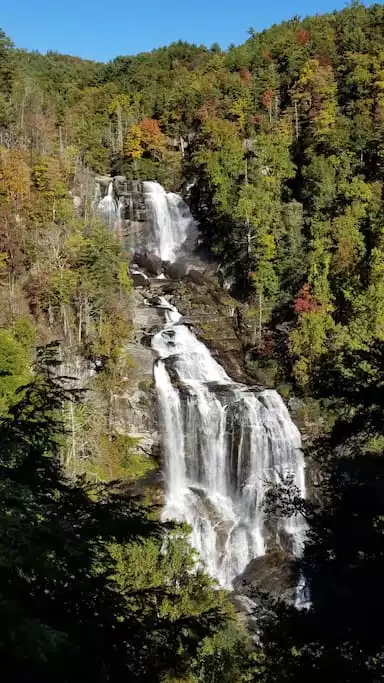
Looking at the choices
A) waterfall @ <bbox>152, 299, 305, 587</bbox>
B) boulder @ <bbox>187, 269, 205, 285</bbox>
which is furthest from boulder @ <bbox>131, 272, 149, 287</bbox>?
waterfall @ <bbox>152, 299, 305, 587</bbox>

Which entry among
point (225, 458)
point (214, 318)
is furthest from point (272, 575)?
point (214, 318)

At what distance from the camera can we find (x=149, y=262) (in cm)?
4103

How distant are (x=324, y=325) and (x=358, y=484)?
79.9 feet

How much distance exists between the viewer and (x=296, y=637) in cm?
500

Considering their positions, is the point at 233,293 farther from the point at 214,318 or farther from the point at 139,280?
the point at 139,280

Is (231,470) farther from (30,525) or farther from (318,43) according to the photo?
(318,43)

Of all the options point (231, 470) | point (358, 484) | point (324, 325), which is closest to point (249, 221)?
point (324, 325)

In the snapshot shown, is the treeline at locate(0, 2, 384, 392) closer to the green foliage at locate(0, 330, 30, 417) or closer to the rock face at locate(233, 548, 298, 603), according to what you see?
the rock face at locate(233, 548, 298, 603)

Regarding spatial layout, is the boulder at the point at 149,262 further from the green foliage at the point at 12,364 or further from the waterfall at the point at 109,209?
the green foliage at the point at 12,364

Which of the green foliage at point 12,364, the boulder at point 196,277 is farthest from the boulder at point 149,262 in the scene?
the green foliage at point 12,364

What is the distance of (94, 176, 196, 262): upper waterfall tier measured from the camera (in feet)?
139

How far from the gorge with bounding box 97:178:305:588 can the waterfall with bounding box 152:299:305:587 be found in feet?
0.15

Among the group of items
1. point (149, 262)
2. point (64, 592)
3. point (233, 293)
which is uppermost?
point (149, 262)

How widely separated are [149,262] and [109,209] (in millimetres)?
6007
